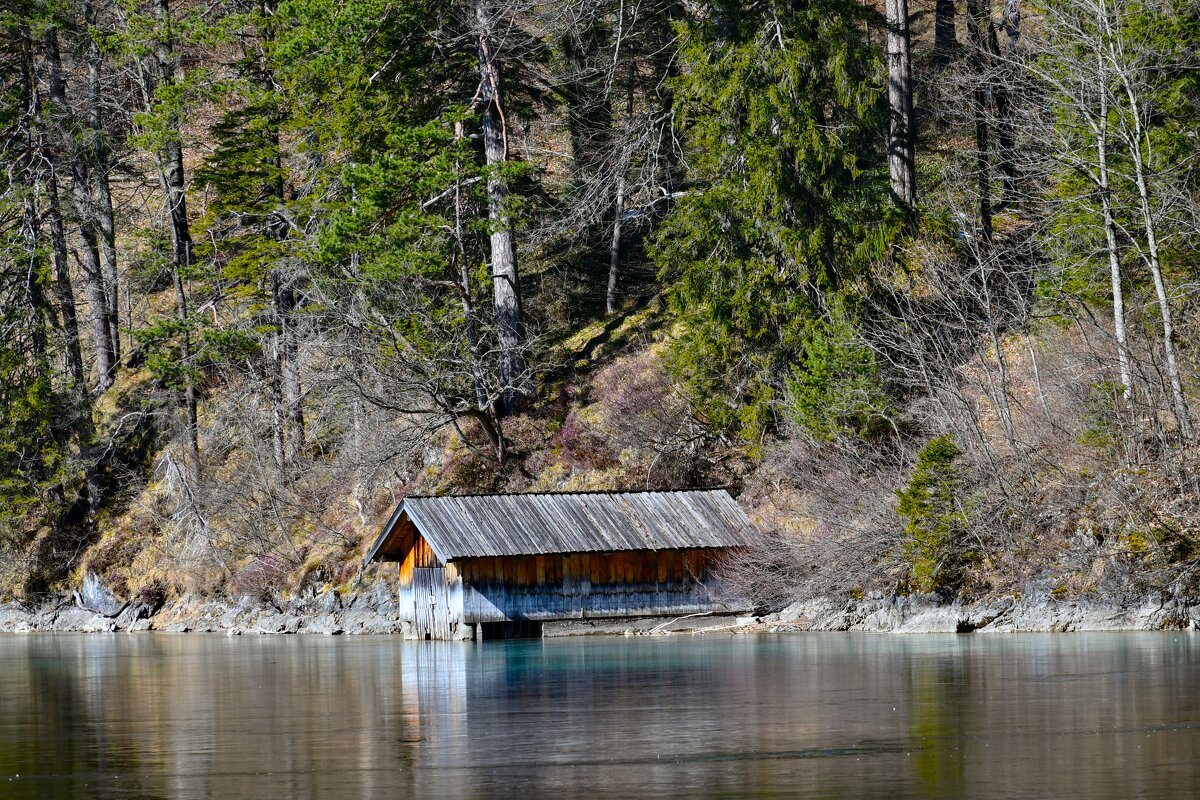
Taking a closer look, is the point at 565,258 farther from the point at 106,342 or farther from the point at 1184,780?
the point at 1184,780

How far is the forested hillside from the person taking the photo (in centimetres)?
2823

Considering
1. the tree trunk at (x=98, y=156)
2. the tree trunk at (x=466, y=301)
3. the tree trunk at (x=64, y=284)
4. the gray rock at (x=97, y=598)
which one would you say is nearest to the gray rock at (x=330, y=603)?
the tree trunk at (x=466, y=301)

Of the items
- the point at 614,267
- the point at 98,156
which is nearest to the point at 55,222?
the point at 98,156

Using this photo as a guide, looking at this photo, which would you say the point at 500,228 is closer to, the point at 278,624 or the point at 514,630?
the point at 278,624

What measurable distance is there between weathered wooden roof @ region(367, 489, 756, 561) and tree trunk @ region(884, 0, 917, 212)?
957 centimetres

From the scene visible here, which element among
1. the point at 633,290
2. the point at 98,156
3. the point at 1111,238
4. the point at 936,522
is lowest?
the point at 936,522

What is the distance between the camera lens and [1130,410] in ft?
88.3

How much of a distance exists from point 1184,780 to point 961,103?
3556 cm

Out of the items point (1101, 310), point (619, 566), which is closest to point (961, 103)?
point (1101, 310)

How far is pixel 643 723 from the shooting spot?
15312 mm

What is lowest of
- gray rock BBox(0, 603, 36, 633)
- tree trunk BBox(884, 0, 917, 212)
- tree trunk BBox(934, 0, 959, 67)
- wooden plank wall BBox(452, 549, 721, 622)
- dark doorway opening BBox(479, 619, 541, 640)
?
gray rock BBox(0, 603, 36, 633)

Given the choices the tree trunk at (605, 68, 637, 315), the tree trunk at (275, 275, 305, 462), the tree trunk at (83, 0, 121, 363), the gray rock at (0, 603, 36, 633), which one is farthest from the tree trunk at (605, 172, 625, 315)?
the gray rock at (0, 603, 36, 633)

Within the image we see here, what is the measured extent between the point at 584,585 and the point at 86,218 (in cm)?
2274

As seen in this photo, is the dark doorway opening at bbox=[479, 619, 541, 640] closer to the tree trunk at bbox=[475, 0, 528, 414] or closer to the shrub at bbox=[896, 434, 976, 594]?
the shrub at bbox=[896, 434, 976, 594]
